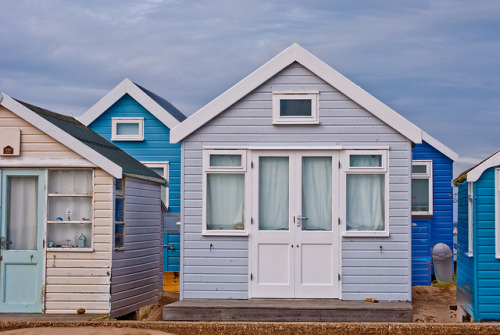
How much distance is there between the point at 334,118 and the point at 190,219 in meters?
3.05

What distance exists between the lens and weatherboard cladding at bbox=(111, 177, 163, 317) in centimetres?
1514

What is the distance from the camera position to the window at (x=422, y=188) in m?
22.8

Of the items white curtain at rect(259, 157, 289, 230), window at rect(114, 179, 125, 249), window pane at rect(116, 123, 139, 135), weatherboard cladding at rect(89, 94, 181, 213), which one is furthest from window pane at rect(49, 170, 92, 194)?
window pane at rect(116, 123, 139, 135)

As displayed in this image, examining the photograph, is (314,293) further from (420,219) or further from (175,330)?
(420,219)

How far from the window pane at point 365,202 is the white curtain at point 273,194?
3.64ft

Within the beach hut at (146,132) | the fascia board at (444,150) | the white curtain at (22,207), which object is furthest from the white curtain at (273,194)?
the fascia board at (444,150)

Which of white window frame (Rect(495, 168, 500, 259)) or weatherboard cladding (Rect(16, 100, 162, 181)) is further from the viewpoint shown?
weatherboard cladding (Rect(16, 100, 162, 181))

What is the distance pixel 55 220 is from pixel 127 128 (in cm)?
782

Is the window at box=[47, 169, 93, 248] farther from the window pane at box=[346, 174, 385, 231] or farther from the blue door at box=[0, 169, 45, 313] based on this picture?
the window pane at box=[346, 174, 385, 231]

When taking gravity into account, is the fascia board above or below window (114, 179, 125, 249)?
above

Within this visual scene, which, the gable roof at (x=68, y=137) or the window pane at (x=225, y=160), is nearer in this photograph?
the gable roof at (x=68, y=137)

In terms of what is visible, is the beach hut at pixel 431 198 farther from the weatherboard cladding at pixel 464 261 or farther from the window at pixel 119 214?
the window at pixel 119 214

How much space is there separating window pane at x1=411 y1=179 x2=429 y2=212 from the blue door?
11.4 meters

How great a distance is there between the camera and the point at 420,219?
74.7 feet
